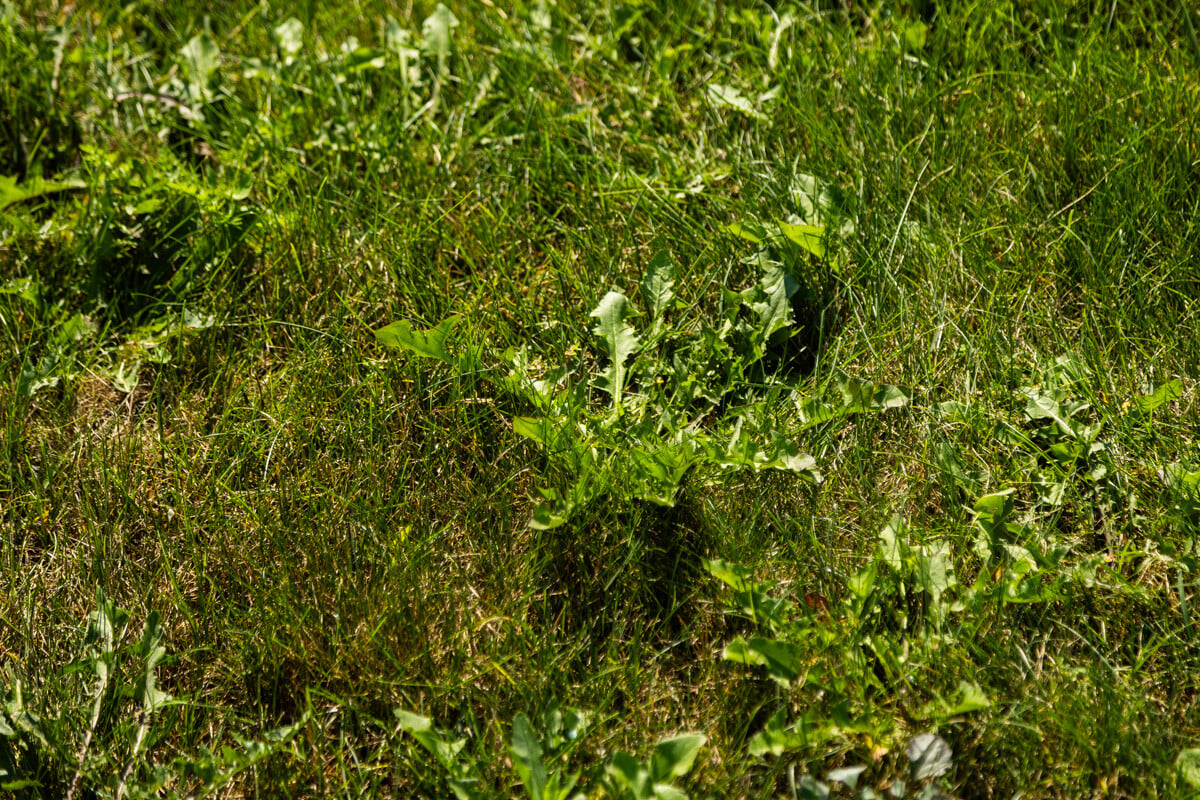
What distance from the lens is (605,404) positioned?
2570mm

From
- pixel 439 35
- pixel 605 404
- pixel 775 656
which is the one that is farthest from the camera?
pixel 439 35

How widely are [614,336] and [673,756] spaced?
1.02 metres

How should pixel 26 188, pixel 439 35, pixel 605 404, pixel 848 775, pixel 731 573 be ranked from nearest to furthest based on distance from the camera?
pixel 848 775 < pixel 731 573 < pixel 605 404 < pixel 26 188 < pixel 439 35

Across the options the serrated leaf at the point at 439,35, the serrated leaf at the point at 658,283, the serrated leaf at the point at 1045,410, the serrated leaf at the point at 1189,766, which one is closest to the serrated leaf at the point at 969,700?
the serrated leaf at the point at 1189,766

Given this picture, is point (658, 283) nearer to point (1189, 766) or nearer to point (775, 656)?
point (775, 656)

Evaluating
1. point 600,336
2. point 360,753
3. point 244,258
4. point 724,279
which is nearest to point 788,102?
point 724,279

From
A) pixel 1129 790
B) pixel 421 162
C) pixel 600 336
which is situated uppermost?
pixel 421 162

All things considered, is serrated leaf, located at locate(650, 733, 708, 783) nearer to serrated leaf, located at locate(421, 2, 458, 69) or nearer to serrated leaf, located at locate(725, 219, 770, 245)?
serrated leaf, located at locate(725, 219, 770, 245)

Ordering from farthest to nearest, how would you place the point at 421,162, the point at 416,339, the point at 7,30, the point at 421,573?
the point at 7,30 < the point at 421,162 < the point at 416,339 < the point at 421,573

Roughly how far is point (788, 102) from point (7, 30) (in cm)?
240

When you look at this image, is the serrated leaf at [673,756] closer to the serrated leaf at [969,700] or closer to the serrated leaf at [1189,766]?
the serrated leaf at [969,700]

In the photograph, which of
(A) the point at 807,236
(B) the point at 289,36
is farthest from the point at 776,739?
(B) the point at 289,36

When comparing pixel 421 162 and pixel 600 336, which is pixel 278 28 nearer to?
pixel 421 162

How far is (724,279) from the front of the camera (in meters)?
2.68
